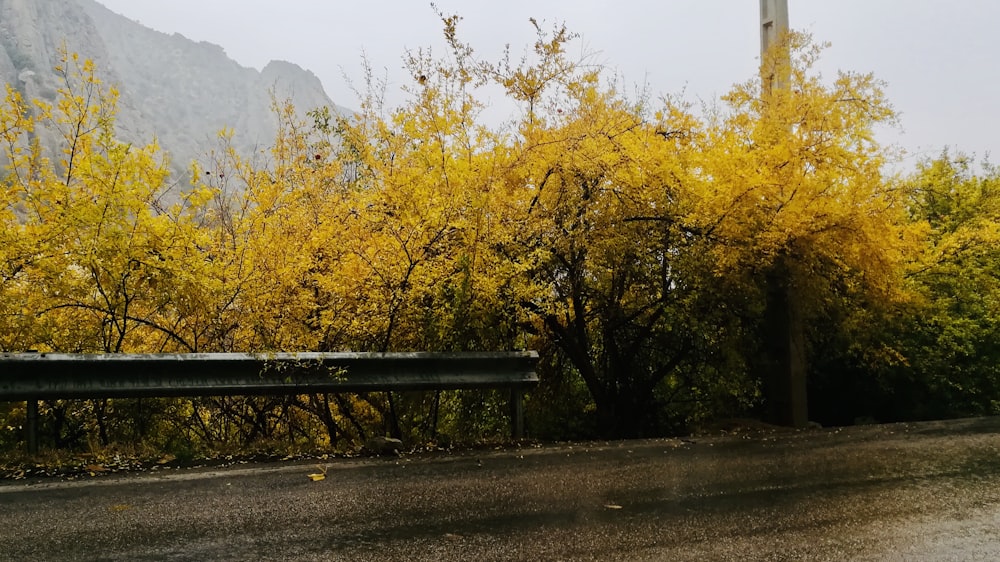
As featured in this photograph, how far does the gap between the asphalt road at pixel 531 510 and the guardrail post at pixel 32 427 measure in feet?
2.31

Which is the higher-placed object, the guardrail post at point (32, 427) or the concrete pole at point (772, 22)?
the concrete pole at point (772, 22)

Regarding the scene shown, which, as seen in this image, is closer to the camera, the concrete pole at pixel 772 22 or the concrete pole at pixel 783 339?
the concrete pole at pixel 783 339

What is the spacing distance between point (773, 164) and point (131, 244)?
6499 millimetres

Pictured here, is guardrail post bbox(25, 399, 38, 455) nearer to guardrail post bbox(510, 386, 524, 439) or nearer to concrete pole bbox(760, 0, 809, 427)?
guardrail post bbox(510, 386, 524, 439)

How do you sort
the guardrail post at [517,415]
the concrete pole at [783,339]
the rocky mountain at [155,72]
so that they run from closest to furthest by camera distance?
the guardrail post at [517,415], the concrete pole at [783,339], the rocky mountain at [155,72]

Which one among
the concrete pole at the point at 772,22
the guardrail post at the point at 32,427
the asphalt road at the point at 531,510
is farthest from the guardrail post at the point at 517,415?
the concrete pole at the point at 772,22

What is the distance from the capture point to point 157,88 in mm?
124875

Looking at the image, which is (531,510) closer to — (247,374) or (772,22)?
(247,374)

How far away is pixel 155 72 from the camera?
13025cm

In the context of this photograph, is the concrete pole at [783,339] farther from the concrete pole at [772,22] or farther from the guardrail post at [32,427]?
the guardrail post at [32,427]

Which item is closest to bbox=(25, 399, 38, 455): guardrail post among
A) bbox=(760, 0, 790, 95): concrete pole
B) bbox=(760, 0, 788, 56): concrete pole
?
bbox=(760, 0, 790, 95): concrete pole

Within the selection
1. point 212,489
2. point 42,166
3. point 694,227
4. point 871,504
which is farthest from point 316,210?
point 871,504

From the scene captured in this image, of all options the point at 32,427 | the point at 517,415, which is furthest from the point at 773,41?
the point at 32,427

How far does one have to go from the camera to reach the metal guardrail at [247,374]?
484 cm
